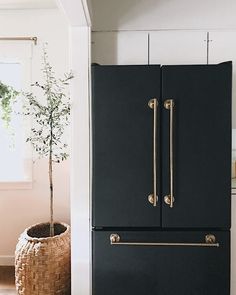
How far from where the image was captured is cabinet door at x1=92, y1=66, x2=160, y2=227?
1.99 metres

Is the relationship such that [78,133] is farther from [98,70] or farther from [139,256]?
[139,256]

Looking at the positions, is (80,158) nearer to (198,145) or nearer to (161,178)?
(161,178)

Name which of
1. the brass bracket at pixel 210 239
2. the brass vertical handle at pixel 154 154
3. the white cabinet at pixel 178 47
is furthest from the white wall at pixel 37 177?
the brass bracket at pixel 210 239

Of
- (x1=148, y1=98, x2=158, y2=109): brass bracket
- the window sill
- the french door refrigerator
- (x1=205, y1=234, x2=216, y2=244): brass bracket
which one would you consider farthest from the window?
(x1=205, y1=234, x2=216, y2=244): brass bracket

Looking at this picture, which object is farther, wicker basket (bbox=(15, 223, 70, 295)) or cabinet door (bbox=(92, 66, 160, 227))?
wicker basket (bbox=(15, 223, 70, 295))

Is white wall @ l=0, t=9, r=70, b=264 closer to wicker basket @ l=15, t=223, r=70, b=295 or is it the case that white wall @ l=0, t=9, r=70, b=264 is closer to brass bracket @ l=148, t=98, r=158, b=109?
wicker basket @ l=15, t=223, r=70, b=295

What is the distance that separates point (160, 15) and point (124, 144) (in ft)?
3.13

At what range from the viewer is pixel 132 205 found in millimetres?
2025

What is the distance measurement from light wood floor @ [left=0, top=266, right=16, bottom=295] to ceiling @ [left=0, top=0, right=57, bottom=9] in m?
2.51

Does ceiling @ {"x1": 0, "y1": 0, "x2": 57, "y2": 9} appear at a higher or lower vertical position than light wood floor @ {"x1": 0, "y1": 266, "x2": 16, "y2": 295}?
higher

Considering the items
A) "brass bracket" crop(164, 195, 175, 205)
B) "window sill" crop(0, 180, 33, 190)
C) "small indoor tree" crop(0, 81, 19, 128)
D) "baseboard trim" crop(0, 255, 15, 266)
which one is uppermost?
"small indoor tree" crop(0, 81, 19, 128)

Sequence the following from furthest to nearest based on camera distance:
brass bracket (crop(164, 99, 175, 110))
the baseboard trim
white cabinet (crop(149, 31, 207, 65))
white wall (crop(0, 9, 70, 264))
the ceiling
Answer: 1. the baseboard trim
2. white wall (crop(0, 9, 70, 264))
3. the ceiling
4. white cabinet (crop(149, 31, 207, 65))
5. brass bracket (crop(164, 99, 175, 110))

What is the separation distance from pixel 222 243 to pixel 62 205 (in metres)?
1.68

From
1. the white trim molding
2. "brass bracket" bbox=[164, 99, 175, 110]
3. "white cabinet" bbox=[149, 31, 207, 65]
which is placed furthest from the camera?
"white cabinet" bbox=[149, 31, 207, 65]
